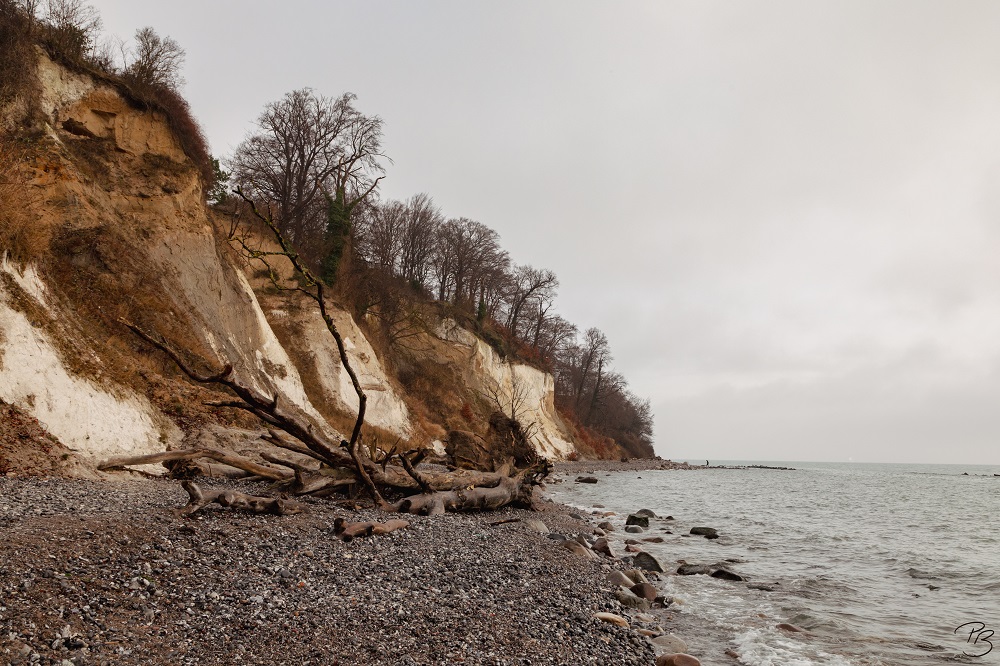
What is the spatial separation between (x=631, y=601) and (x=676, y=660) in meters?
2.38

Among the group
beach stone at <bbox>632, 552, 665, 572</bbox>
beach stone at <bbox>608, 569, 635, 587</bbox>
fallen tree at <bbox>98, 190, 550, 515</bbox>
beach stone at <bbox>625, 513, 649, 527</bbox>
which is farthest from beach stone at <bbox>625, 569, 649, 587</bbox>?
beach stone at <bbox>625, 513, 649, 527</bbox>

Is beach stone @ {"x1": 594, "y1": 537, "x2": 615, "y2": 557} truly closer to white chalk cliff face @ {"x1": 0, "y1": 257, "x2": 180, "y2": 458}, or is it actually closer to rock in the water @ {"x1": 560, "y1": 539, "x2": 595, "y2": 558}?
rock in the water @ {"x1": 560, "y1": 539, "x2": 595, "y2": 558}

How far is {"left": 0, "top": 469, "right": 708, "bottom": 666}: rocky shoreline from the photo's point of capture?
3881 mm

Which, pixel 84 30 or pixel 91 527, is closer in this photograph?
pixel 91 527

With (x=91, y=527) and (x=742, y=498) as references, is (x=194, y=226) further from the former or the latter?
(x=742, y=498)

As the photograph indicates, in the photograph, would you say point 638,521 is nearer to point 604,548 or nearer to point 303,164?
point 604,548

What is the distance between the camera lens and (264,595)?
16.0ft

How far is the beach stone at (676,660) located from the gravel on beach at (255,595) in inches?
6.4

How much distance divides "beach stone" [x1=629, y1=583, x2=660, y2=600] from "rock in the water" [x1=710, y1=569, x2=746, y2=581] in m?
2.82

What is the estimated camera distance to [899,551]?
51.3 feet

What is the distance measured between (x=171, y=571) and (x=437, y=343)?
119ft

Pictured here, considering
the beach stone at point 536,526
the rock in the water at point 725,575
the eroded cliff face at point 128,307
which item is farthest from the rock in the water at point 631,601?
the eroded cliff face at point 128,307

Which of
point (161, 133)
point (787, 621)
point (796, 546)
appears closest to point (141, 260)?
point (161, 133)

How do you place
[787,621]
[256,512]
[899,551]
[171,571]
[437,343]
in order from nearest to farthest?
[171,571], [256,512], [787,621], [899,551], [437,343]
